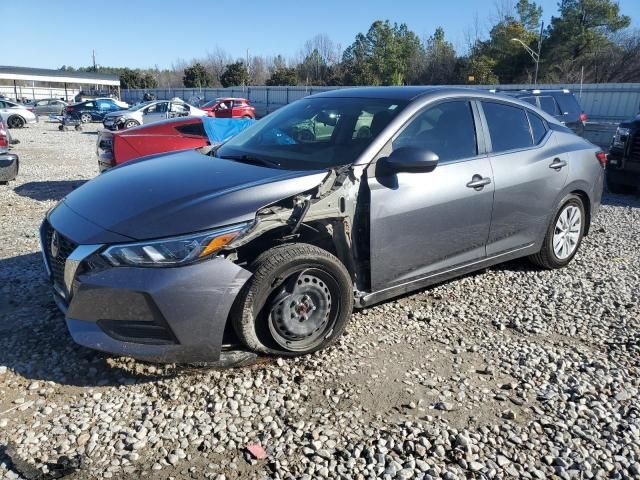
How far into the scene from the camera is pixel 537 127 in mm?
4887

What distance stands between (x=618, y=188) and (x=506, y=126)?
6.34 m

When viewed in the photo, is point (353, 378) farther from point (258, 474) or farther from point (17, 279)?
point (17, 279)

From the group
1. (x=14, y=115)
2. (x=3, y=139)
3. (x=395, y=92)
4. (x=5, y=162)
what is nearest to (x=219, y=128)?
(x=5, y=162)

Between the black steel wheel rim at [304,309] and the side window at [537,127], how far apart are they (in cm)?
264

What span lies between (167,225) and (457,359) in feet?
6.79

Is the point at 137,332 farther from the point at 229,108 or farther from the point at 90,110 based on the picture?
the point at 90,110

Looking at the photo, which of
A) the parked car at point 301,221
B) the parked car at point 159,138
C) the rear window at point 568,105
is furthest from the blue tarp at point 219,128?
the rear window at point 568,105

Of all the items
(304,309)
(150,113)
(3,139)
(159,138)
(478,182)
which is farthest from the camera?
(150,113)

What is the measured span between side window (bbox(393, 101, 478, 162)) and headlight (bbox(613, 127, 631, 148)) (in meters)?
6.13

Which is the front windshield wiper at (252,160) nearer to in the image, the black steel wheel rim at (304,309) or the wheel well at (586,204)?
the black steel wheel rim at (304,309)

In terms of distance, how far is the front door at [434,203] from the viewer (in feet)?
11.8

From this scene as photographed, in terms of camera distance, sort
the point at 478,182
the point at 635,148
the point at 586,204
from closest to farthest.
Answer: the point at 478,182, the point at 586,204, the point at 635,148

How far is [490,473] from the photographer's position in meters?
2.48

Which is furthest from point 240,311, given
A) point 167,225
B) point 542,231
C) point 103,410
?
point 542,231
